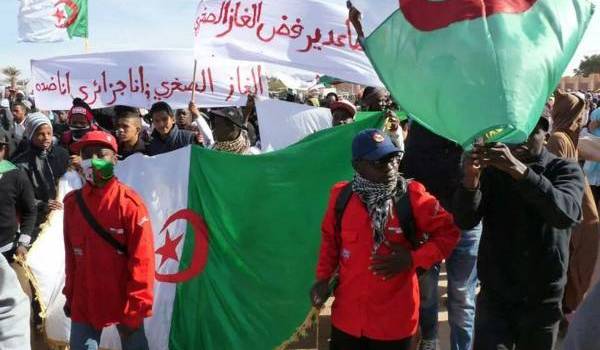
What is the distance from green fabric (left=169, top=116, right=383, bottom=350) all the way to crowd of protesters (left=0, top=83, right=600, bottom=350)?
23.7 inches

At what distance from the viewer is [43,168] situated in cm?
545

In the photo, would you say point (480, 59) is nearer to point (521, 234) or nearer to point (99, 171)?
point (521, 234)

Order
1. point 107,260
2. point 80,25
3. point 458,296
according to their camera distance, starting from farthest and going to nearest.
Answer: point 80,25 → point 458,296 → point 107,260

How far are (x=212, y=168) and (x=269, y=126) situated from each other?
1023 mm

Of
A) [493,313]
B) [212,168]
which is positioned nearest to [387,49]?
[493,313]

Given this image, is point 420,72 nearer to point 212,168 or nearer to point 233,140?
point 212,168

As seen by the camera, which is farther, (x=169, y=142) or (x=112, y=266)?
(x=169, y=142)

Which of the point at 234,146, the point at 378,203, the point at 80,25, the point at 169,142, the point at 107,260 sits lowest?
the point at 107,260

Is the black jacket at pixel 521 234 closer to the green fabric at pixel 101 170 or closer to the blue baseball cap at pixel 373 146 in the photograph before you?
the blue baseball cap at pixel 373 146

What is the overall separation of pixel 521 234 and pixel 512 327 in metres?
0.45

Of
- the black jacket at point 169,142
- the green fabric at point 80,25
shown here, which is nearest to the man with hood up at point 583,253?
the black jacket at point 169,142

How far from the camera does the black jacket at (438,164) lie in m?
3.99

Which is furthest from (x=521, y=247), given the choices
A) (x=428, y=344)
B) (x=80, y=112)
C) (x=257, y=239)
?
(x=80, y=112)

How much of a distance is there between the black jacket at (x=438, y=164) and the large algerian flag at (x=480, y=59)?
1628 mm
